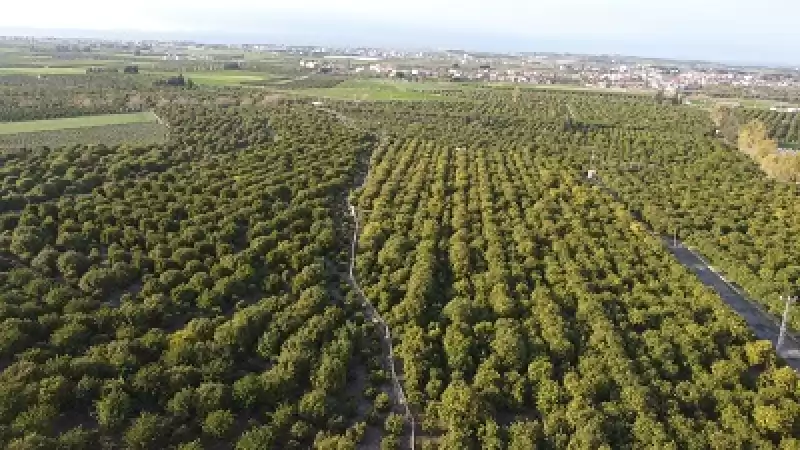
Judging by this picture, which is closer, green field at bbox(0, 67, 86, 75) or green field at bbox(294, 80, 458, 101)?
green field at bbox(294, 80, 458, 101)

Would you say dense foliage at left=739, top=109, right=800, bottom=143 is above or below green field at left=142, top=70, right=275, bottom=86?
below

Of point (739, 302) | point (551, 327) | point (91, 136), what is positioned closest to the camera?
point (551, 327)

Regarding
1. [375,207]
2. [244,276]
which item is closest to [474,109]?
[375,207]

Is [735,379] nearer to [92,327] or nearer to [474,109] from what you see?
[92,327]

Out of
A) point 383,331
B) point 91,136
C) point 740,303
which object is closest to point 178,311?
point 383,331

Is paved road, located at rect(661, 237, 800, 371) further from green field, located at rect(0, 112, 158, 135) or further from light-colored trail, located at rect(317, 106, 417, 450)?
green field, located at rect(0, 112, 158, 135)

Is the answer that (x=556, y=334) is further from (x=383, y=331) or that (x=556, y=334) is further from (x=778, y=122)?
(x=778, y=122)

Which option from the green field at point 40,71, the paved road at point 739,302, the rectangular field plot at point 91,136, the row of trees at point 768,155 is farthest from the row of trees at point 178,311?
the green field at point 40,71

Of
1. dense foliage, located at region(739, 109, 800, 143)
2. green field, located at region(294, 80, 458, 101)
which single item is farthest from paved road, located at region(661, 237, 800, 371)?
green field, located at region(294, 80, 458, 101)
